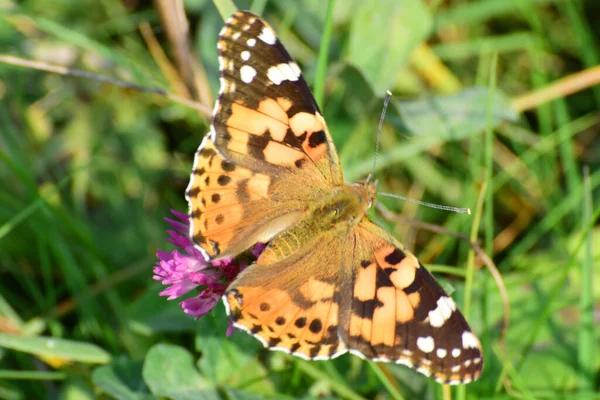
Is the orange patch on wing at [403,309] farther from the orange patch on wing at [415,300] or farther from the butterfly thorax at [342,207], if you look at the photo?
the butterfly thorax at [342,207]

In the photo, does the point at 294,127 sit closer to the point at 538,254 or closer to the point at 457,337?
the point at 457,337

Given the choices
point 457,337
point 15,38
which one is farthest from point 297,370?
point 15,38

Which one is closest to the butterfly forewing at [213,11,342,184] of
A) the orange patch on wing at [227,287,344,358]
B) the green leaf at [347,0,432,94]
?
the orange patch on wing at [227,287,344,358]

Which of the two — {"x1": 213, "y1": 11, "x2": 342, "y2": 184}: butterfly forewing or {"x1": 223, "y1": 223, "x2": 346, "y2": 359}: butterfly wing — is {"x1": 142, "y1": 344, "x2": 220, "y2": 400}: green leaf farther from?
{"x1": 213, "y1": 11, "x2": 342, "y2": 184}: butterfly forewing

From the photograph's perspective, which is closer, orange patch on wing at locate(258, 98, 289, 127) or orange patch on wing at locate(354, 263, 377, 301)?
orange patch on wing at locate(354, 263, 377, 301)

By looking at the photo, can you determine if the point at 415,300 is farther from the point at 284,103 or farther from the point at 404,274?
the point at 284,103

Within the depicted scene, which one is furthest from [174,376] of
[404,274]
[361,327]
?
[404,274]

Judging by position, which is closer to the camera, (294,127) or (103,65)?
(294,127)
